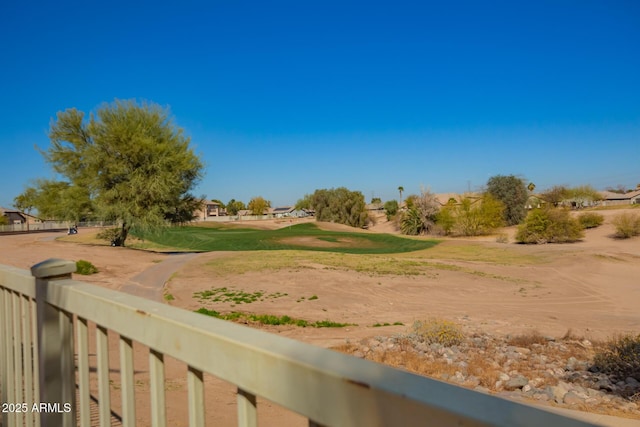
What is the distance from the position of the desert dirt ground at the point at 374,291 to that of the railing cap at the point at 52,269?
2760 mm

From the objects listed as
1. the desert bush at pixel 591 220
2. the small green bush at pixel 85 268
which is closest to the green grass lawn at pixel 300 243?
the small green bush at pixel 85 268

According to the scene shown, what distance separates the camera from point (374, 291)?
58.4ft

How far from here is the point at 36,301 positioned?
2.29 metres

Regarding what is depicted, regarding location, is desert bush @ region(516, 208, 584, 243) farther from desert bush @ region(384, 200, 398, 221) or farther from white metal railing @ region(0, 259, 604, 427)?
white metal railing @ region(0, 259, 604, 427)

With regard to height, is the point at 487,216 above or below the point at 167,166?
below

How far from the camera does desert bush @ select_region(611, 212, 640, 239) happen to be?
41.8 metres

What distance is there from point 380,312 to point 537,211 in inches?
1439

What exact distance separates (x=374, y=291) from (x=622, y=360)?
10.3 m

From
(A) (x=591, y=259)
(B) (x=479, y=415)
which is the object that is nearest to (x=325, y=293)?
(B) (x=479, y=415)

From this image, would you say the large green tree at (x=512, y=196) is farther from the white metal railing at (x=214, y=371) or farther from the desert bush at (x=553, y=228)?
the white metal railing at (x=214, y=371)

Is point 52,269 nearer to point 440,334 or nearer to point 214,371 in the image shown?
point 214,371

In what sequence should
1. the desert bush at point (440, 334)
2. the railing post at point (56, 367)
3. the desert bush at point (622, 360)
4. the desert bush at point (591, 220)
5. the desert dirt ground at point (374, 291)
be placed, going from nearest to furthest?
1. the railing post at point (56, 367)
2. the desert bush at point (622, 360)
3. the desert bush at point (440, 334)
4. the desert dirt ground at point (374, 291)
5. the desert bush at point (591, 220)

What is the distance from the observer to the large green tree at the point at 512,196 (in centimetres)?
6619

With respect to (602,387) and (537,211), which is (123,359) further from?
(537,211)
